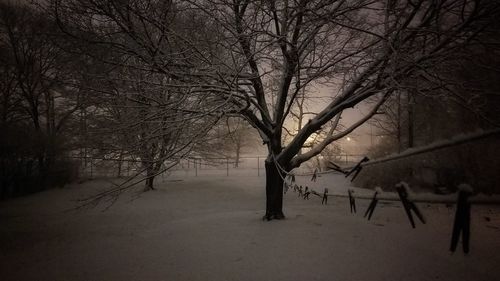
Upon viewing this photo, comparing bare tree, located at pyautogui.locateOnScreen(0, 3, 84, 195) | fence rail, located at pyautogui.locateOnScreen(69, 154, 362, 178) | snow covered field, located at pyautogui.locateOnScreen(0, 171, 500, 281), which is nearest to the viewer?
snow covered field, located at pyautogui.locateOnScreen(0, 171, 500, 281)

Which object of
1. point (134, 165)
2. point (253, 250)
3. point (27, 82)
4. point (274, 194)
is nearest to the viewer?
point (253, 250)

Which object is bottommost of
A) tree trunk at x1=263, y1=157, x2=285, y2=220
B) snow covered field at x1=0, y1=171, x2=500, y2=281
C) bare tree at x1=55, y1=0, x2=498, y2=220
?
snow covered field at x1=0, y1=171, x2=500, y2=281

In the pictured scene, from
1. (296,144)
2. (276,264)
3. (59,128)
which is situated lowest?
(276,264)

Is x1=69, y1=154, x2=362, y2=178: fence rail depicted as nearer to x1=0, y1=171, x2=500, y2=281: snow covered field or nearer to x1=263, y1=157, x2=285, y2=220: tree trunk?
x1=0, y1=171, x2=500, y2=281: snow covered field

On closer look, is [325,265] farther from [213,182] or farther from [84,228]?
[213,182]

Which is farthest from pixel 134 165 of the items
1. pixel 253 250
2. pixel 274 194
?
pixel 253 250

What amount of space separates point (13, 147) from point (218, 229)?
1342 centimetres

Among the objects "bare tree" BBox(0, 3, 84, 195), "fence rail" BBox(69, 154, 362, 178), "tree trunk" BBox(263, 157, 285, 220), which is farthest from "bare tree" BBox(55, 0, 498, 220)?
"bare tree" BBox(0, 3, 84, 195)

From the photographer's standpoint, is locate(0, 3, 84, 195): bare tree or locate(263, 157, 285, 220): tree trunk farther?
locate(0, 3, 84, 195): bare tree

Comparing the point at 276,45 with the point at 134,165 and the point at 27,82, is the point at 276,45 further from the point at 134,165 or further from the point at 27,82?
the point at 27,82

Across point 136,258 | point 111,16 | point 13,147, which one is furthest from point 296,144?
point 13,147

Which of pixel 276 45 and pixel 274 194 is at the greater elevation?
pixel 276 45

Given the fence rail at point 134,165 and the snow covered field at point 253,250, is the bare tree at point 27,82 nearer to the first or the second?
the fence rail at point 134,165

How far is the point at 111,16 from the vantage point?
542cm
